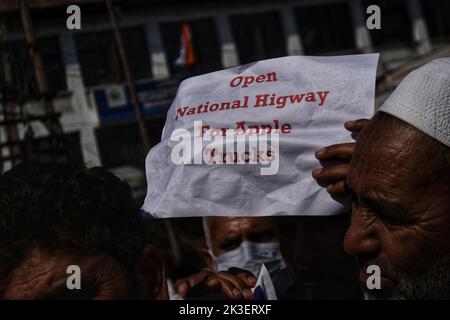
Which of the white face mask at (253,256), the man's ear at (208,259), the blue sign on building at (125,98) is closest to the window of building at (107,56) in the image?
the blue sign on building at (125,98)

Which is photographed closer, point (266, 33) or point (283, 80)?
point (283, 80)

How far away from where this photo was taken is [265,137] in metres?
1.63

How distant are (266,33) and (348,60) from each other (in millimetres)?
13879

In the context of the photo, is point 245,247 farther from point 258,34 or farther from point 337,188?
point 258,34

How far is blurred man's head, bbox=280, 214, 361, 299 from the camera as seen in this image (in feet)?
6.08

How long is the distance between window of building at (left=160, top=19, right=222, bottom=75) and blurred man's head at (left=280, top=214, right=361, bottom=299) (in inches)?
494

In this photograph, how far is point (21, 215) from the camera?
1.51 metres

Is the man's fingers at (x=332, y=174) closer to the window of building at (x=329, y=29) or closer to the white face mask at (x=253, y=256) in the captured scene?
the white face mask at (x=253, y=256)

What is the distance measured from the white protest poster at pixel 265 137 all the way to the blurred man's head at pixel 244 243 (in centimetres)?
55

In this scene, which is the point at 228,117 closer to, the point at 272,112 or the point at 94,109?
the point at 272,112

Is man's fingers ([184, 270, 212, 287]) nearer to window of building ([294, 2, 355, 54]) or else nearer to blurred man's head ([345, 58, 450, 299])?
blurred man's head ([345, 58, 450, 299])

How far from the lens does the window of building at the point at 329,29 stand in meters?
14.0

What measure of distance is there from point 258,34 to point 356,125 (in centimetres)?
1405

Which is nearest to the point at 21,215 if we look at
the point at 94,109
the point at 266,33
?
the point at 94,109
